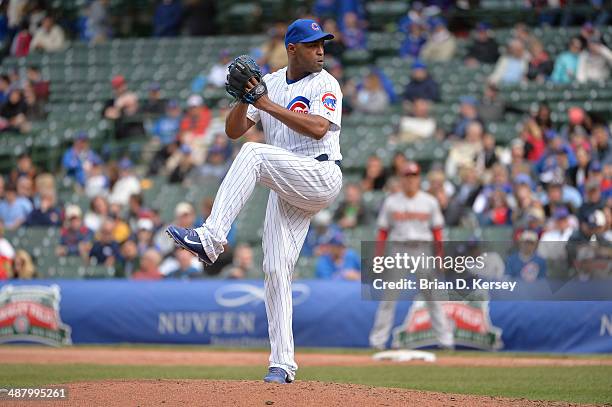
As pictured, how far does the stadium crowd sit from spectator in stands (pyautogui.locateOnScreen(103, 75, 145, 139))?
2 cm

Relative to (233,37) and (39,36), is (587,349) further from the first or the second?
(39,36)

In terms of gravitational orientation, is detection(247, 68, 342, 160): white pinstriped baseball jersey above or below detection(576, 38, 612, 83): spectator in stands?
below

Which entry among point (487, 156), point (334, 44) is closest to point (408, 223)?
point (487, 156)

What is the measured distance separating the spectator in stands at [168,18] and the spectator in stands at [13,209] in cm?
583

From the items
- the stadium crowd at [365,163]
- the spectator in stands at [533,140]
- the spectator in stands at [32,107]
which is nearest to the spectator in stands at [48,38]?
the stadium crowd at [365,163]

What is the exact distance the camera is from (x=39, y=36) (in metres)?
21.0

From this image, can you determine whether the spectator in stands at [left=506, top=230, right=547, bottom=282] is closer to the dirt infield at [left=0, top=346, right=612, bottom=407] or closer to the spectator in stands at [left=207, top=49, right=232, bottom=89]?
the dirt infield at [left=0, top=346, right=612, bottom=407]

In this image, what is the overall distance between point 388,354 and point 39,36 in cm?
1255

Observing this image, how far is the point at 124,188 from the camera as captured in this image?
16.3 m

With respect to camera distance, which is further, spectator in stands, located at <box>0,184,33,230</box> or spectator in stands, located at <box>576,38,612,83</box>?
spectator in stands, located at <box>0,184,33,230</box>

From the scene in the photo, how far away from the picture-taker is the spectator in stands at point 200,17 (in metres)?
20.9

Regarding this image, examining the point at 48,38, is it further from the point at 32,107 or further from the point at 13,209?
the point at 13,209

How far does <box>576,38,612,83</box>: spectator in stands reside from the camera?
16016mm

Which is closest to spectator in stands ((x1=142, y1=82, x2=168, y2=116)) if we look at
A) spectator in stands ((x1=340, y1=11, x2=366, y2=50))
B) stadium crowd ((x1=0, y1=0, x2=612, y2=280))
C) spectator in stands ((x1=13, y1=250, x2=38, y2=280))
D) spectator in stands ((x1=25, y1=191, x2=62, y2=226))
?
stadium crowd ((x1=0, y1=0, x2=612, y2=280))
